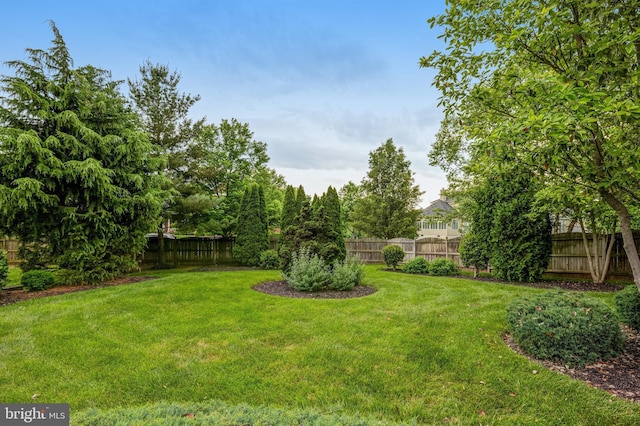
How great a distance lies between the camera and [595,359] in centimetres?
341

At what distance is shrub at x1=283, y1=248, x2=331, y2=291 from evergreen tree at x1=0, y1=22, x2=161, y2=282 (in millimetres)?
4532

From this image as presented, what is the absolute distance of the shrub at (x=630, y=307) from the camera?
4.17 m

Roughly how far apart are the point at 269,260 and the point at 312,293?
5.84 metres

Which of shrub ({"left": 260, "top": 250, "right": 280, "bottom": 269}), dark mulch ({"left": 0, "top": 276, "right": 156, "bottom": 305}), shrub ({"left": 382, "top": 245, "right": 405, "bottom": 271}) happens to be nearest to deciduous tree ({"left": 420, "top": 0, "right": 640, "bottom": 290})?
shrub ({"left": 382, "top": 245, "right": 405, "bottom": 271})

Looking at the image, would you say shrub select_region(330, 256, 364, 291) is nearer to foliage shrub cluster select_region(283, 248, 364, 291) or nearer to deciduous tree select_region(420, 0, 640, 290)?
foliage shrub cluster select_region(283, 248, 364, 291)

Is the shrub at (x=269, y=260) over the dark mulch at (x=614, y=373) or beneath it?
over

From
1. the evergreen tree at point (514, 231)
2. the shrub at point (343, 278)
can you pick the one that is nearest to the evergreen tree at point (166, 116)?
the shrub at point (343, 278)

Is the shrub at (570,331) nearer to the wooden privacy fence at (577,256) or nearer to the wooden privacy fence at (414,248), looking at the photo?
the wooden privacy fence at (577,256)

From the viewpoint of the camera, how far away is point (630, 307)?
4.21 metres

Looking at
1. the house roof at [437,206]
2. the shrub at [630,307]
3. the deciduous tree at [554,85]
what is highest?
the house roof at [437,206]

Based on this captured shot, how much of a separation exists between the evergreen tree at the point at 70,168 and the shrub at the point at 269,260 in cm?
490

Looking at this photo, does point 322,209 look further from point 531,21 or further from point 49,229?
point 49,229

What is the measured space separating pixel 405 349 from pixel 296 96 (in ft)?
26.3

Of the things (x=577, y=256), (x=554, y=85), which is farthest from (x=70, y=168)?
(x=577, y=256)
